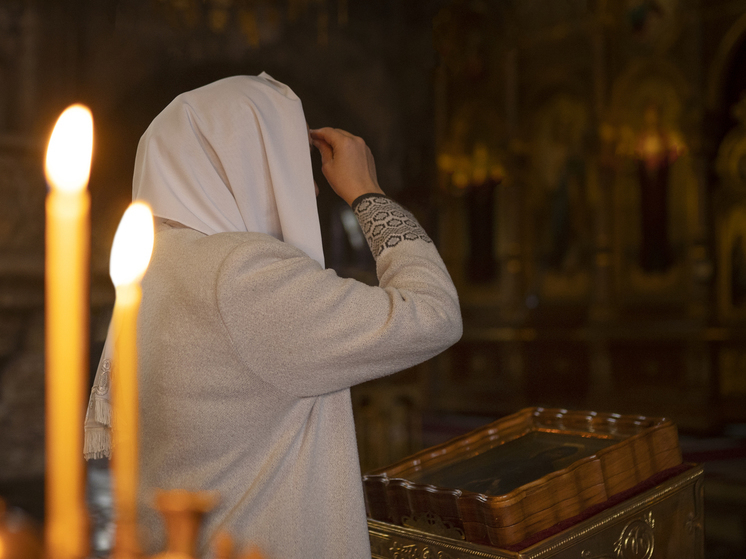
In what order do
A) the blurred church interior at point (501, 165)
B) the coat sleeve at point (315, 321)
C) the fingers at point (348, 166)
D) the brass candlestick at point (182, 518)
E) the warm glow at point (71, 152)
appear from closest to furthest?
the brass candlestick at point (182, 518) < the warm glow at point (71, 152) < the coat sleeve at point (315, 321) < the fingers at point (348, 166) < the blurred church interior at point (501, 165)

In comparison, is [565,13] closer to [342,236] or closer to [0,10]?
[342,236]

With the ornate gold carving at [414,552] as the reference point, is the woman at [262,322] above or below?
above

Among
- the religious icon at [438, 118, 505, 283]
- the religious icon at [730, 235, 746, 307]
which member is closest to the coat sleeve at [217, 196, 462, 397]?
the religious icon at [730, 235, 746, 307]

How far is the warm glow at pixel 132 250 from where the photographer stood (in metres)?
0.70

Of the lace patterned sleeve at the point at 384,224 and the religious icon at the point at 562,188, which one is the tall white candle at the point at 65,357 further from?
the religious icon at the point at 562,188

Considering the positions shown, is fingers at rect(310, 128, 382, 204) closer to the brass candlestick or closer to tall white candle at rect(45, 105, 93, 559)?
tall white candle at rect(45, 105, 93, 559)

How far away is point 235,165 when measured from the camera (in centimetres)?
118

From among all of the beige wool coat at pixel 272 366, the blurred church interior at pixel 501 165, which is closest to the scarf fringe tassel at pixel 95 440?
the beige wool coat at pixel 272 366

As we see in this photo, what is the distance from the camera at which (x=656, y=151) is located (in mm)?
8156

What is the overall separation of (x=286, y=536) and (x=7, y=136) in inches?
237

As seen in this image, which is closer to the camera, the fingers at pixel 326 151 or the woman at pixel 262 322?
the woman at pixel 262 322

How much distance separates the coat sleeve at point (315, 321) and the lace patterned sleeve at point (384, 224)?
0.42 feet

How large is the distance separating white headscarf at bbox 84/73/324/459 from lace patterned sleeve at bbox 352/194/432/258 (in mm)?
86

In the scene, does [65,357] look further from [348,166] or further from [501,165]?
[501,165]
